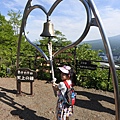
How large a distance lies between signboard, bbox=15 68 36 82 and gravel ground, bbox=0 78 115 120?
0.56 meters

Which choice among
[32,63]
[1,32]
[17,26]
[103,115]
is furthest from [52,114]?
[17,26]

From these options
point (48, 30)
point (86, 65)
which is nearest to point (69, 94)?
point (48, 30)

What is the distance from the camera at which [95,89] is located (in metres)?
6.77

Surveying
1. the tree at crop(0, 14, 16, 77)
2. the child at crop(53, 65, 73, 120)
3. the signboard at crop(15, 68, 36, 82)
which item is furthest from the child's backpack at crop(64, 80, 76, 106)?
the tree at crop(0, 14, 16, 77)

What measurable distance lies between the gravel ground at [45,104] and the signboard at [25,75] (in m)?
0.56

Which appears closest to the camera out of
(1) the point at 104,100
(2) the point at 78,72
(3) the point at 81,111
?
(3) the point at 81,111

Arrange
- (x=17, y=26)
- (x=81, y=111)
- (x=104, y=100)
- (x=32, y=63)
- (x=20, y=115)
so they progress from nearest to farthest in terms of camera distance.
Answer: (x=20, y=115) < (x=81, y=111) < (x=104, y=100) < (x=32, y=63) < (x=17, y=26)

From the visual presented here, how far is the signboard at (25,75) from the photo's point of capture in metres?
5.64

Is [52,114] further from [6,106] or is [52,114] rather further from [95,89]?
[95,89]

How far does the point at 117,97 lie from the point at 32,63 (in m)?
6.17

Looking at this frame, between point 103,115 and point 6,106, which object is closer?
point 103,115

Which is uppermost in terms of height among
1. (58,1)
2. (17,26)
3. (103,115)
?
(17,26)

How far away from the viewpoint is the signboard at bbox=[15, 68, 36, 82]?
564cm

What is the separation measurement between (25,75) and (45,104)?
1.12 metres
